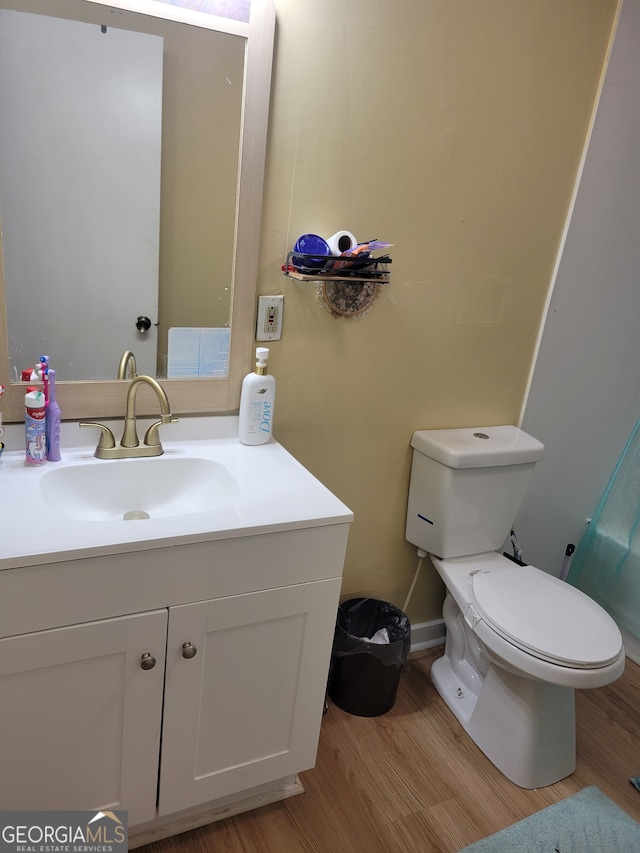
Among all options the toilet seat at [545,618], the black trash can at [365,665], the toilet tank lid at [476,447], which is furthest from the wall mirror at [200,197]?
the toilet seat at [545,618]

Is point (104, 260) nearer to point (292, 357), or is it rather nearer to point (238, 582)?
point (292, 357)

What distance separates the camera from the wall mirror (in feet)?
4.42

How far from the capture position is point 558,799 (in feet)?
5.56

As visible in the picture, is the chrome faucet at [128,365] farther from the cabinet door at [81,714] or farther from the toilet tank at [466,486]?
the toilet tank at [466,486]

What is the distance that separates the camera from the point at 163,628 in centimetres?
123

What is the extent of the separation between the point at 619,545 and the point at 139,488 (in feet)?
5.76

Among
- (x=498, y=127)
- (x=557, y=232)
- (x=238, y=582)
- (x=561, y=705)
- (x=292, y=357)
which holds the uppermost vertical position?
(x=498, y=127)

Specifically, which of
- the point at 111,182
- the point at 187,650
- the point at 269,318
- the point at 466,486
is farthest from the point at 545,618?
the point at 111,182

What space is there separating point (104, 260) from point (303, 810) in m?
1.41

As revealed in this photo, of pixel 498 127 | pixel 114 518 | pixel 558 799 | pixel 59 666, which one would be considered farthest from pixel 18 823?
pixel 498 127

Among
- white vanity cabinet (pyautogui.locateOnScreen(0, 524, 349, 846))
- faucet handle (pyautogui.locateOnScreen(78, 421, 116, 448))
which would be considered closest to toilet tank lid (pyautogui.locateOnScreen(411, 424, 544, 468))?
white vanity cabinet (pyautogui.locateOnScreen(0, 524, 349, 846))

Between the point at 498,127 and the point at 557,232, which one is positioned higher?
the point at 498,127

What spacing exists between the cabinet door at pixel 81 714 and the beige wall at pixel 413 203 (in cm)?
73

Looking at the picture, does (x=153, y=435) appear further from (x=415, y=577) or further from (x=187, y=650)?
(x=415, y=577)
